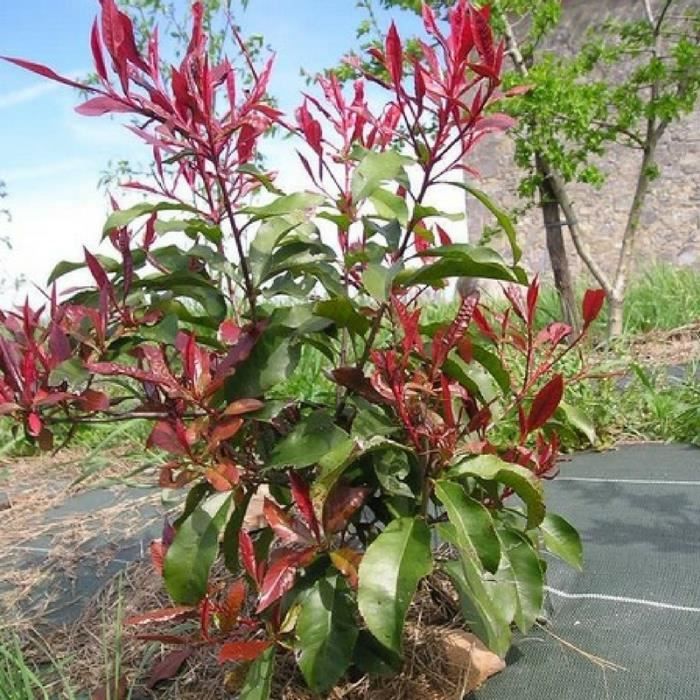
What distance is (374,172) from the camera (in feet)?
4.16

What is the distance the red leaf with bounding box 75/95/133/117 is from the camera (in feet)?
3.57

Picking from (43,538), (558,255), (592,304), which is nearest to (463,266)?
(592,304)

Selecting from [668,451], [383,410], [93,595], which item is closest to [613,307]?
[668,451]

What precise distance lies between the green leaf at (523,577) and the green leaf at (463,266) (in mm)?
409

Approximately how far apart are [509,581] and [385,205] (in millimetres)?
601

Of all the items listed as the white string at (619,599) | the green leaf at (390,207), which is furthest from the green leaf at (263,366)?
the white string at (619,599)

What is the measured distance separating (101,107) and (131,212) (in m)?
0.24

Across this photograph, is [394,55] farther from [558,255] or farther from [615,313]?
[558,255]

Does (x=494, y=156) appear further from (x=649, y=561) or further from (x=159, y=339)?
(x=159, y=339)

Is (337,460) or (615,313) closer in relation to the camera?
(337,460)

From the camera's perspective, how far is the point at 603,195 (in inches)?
364

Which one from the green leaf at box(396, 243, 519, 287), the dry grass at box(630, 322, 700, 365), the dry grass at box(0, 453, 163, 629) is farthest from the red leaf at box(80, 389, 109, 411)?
the dry grass at box(630, 322, 700, 365)

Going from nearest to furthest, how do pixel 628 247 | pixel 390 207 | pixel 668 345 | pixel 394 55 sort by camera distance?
pixel 394 55 < pixel 390 207 < pixel 668 345 < pixel 628 247

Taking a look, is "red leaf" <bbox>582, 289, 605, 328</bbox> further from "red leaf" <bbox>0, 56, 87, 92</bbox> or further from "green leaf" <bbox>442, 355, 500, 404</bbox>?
"red leaf" <bbox>0, 56, 87, 92</bbox>
